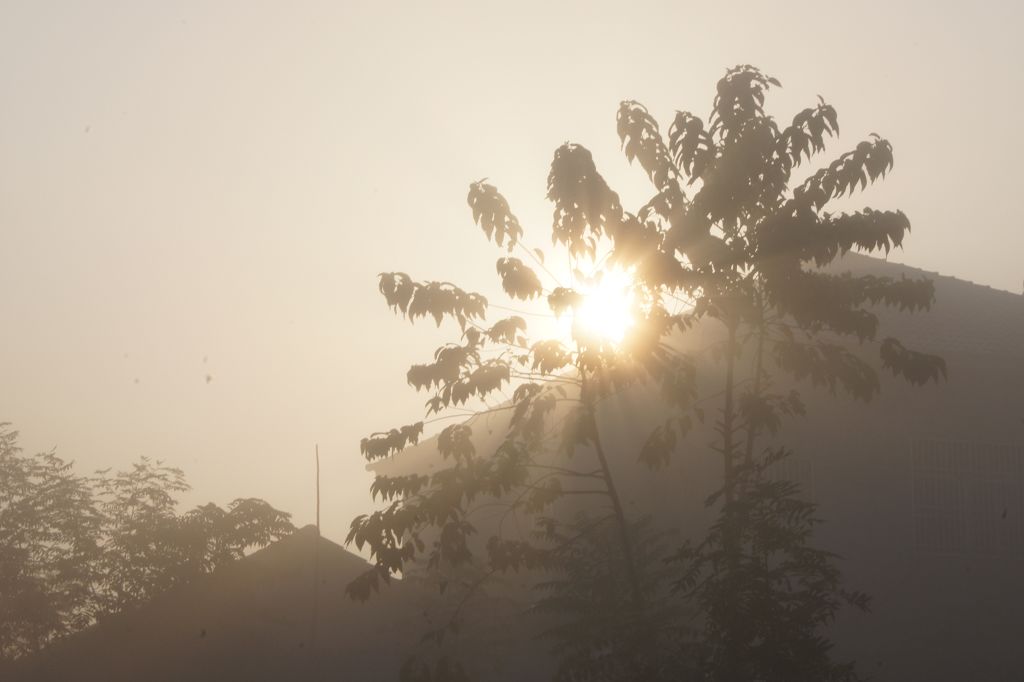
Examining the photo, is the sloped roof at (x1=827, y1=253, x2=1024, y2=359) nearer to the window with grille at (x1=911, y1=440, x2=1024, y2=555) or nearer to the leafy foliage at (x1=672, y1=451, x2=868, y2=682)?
the window with grille at (x1=911, y1=440, x2=1024, y2=555)

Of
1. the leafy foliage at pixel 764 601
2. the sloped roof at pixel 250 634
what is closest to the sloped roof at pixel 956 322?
the sloped roof at pixel 250 634

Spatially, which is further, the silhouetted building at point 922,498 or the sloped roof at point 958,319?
the sloped roof at point 958,319

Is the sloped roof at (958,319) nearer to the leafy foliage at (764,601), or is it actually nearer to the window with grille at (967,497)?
the window with grille at (967,497)

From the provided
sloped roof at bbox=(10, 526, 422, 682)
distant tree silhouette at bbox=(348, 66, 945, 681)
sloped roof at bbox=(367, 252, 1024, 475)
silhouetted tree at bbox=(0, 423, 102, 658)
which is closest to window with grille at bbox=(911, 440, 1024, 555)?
sloped roof at bbox=(367, 252, 1024, 475)

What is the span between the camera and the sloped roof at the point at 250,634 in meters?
27.1

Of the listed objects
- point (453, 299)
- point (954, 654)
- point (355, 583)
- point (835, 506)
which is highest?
point (453, 299)

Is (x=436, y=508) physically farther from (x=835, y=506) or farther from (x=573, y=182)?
(x=835, y=506)

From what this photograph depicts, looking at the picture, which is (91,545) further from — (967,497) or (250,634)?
(967,497)

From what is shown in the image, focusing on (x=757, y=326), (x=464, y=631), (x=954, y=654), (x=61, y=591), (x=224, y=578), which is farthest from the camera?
(x=61, y=591)

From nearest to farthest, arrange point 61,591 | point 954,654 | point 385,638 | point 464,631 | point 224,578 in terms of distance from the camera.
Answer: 1. point 954,654
2. point 464,631
3. point 385,638
4. point 224,578
5. point 61,591

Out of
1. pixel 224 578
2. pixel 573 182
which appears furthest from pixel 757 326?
pixel 224 578

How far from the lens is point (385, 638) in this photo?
26828mm

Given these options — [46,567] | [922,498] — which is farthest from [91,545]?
[922,498]

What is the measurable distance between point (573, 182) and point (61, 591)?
86.7ft
